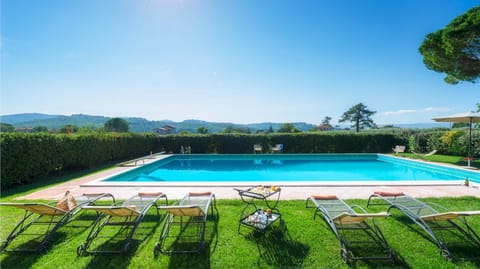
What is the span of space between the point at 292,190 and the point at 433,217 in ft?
10.2

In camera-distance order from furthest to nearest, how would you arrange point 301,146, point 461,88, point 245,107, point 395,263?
point 245,107, point 301,146, point 461,88, point 395,263

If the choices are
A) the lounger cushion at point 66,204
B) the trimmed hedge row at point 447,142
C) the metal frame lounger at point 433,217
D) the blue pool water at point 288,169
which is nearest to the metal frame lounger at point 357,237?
the metal frame lounger at point 433,217

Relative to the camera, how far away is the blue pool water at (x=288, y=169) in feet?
29.7

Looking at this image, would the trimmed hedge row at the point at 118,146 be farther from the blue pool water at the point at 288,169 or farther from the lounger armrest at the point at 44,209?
the lounger armrest at the point at 44,209

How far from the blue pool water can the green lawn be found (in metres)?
5.05

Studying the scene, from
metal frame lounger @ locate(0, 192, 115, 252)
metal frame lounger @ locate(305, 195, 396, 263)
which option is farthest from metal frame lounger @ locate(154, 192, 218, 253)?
metal frame lounger @ locate(305, 195, 396, 263)

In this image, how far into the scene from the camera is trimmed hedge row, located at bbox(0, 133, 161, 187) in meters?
6.11

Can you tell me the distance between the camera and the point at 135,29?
27.7ft

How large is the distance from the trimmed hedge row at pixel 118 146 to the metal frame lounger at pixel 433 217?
32.6 ft

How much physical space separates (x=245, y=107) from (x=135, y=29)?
1415 centimetres

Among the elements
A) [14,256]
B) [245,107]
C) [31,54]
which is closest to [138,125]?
[245,107]

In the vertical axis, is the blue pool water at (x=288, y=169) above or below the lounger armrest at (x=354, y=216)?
below

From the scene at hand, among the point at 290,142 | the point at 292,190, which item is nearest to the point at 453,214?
the point at 292,190

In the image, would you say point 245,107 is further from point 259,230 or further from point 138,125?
point 138,125
